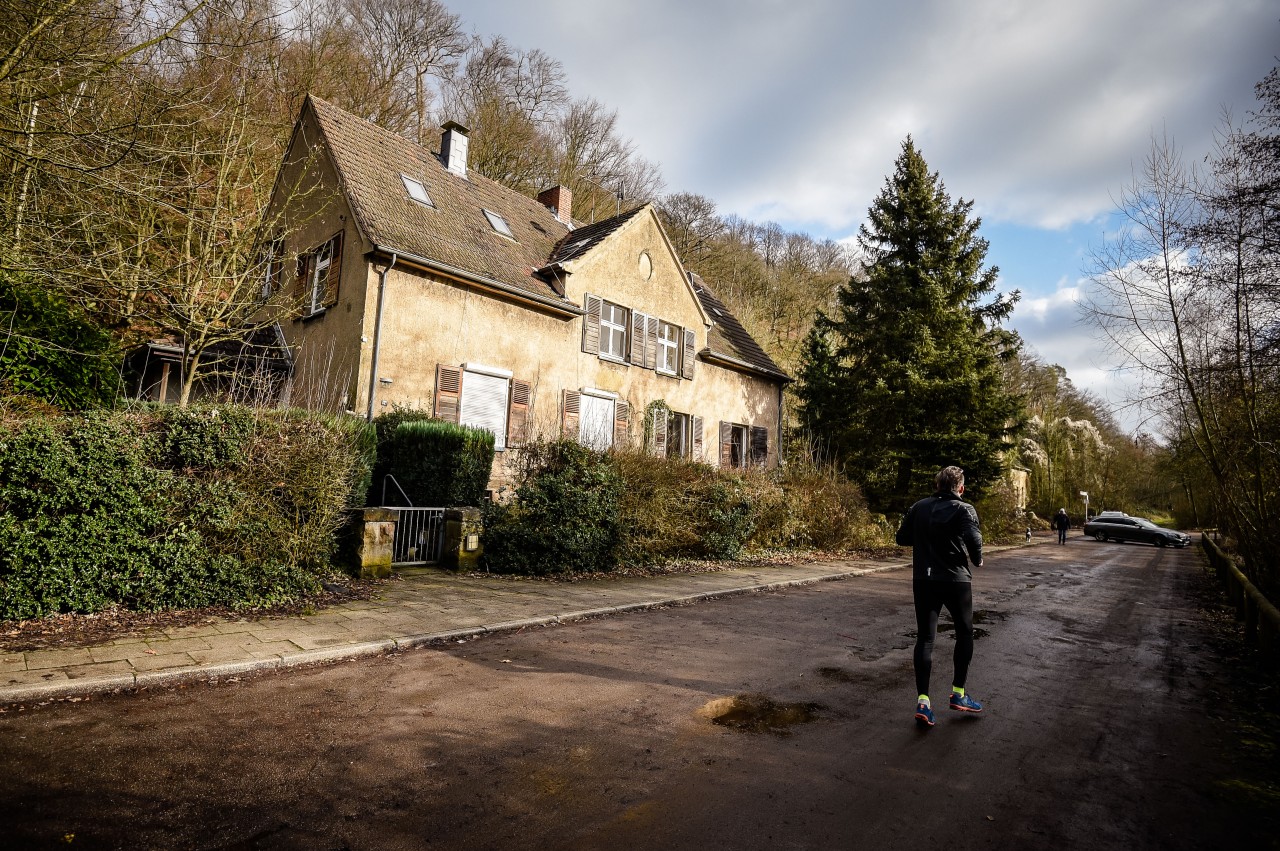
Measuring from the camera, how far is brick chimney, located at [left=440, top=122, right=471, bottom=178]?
A: 18203 mm

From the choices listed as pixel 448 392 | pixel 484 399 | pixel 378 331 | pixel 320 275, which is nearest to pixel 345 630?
pixel 378 331

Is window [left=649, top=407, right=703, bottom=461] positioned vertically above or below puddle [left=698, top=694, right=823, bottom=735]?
above

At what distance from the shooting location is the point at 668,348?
19078 millimetres

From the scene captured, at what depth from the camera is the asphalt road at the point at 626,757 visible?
2.76 metres

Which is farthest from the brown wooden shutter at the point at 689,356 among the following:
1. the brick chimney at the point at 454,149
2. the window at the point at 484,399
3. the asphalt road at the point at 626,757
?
the asphalt road at the point at 626,757

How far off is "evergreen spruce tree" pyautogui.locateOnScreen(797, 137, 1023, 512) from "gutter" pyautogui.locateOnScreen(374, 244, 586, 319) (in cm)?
954

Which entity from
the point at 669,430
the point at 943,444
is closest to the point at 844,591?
the point at 669,430

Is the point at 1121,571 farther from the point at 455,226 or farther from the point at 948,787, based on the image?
the point at 455,226

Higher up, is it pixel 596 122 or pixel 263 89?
pixel 596 122

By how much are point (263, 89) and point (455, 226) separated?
7079 millimetres

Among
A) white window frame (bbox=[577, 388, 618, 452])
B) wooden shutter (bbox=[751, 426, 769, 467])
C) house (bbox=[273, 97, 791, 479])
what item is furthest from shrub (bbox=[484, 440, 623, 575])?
wooden shutter (bbox=[751, 426, 769, 467])

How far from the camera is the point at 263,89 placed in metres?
16.9

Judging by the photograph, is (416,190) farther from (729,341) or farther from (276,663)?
(276,663)

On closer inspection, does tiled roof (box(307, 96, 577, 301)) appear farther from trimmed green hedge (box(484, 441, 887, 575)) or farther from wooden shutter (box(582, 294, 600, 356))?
trimmed green hedge (box(484, 441, 887, 575))
